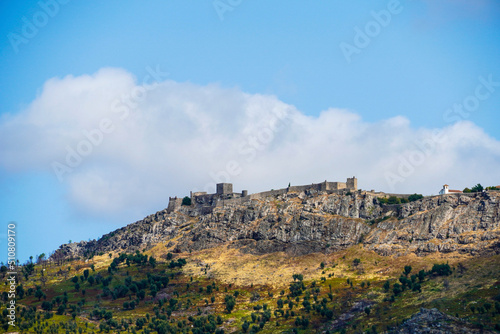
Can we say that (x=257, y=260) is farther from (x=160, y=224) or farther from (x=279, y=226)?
(x=160, y=224)

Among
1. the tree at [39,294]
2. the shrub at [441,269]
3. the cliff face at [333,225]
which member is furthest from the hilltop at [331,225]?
the tree at [39,294]

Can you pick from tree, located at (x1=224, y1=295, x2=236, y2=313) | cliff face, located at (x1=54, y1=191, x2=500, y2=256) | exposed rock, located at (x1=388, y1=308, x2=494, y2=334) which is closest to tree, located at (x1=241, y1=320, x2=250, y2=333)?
tree, located at (x1=224, y1=295, x2=236, y2=313)

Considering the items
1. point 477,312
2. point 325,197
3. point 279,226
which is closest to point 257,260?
point 279,226

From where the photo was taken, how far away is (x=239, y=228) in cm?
17700

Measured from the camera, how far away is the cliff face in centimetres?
14525

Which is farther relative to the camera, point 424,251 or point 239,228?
point 239,228

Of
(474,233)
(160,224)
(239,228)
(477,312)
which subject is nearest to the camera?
(477,312)

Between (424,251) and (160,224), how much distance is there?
85.3m

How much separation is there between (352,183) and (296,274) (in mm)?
33733

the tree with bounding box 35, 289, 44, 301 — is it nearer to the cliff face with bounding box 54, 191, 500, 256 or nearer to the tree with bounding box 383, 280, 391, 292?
the cliff face with bounding box 54, 191, 500, 256

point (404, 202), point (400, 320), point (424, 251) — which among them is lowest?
point (400, 320)

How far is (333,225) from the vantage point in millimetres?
163250

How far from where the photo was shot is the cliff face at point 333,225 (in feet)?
477

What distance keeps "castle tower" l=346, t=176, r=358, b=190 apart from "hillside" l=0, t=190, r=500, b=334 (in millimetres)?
2462
